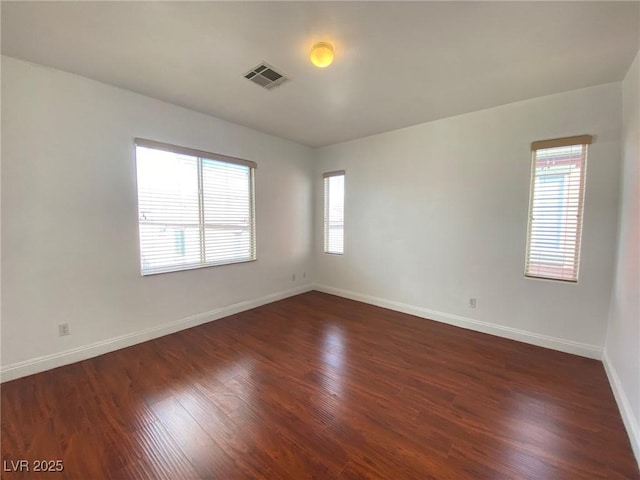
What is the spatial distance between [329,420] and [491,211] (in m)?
2.86

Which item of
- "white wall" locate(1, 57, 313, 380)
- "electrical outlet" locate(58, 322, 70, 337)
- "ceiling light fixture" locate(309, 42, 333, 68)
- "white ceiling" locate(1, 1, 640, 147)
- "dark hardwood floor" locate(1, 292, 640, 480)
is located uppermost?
"white ceiling" locate(1, 1, 640, 147)

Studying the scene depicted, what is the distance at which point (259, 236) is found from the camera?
4105 millimetres

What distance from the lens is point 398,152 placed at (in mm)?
3854

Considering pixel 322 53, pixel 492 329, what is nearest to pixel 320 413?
pixel 492 329

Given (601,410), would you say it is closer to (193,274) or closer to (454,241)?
(454,241)

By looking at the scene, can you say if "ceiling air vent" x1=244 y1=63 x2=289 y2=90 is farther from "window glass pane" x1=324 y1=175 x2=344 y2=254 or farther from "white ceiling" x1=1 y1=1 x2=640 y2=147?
"window glass pane" x1=324 y1=175 x2=344 y2=254

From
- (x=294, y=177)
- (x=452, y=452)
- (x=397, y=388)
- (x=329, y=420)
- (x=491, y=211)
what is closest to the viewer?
(x=452, y=452)

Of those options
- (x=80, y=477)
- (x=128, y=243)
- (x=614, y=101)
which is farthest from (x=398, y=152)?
(x=80, y=477)

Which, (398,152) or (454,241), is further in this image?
(398,152)

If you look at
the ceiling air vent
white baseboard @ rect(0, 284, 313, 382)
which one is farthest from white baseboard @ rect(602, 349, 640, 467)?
white baseboard @ rect(0, 284, 313, 382)

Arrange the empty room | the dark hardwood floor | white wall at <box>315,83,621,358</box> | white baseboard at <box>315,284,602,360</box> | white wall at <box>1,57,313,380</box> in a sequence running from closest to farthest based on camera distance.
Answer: the dark hardwood floor → the empty room → white wall at <box>1,57,313,380</box> → white wall at <box>315,83,621,358</box> → white baseboard at <box>315,284,602,360</box>

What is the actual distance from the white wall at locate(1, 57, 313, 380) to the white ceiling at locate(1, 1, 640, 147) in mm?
285

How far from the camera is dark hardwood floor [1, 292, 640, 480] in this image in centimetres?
147

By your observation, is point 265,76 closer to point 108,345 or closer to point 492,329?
Result: point 108,345
